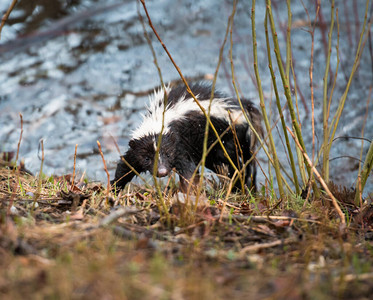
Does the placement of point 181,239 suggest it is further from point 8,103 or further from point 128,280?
point 8,103

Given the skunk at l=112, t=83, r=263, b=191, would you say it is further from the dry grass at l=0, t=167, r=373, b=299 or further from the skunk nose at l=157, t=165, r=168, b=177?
the dry grass at l=0, t=167, r=373, b=299

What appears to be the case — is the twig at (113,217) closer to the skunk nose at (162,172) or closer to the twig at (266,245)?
the twig at (266,245)

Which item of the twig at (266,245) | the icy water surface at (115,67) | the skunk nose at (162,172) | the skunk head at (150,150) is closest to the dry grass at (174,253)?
the twig at (266,245)

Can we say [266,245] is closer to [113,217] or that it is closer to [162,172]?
[113,217]

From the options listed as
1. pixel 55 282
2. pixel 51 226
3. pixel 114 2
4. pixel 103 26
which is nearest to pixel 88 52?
pixel 103 26

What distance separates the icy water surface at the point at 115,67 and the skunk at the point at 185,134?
1334 millimetres

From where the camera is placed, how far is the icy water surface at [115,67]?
23.0 ft

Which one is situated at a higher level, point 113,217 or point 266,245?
point 113,217

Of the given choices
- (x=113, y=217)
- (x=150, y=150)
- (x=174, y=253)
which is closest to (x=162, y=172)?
(x=150, y=150)

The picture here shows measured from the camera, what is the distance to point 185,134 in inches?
215

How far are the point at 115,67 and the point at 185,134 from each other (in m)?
3.24

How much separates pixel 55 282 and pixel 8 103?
634 cm

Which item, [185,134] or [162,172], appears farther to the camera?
[185,134]

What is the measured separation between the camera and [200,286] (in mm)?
1578
